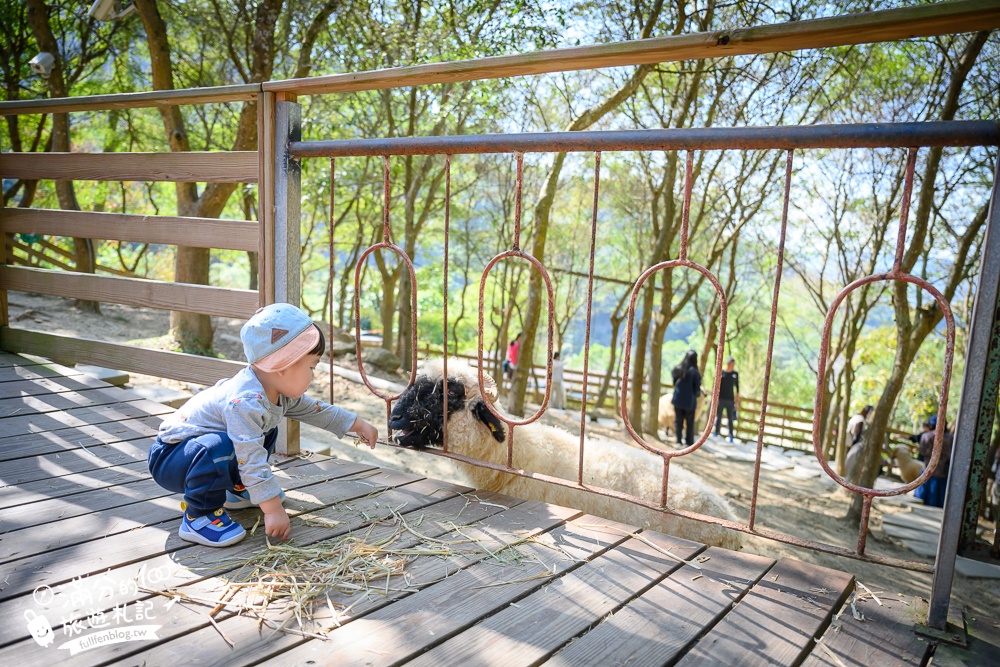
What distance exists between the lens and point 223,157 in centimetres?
338

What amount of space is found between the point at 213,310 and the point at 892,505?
39.8 ft

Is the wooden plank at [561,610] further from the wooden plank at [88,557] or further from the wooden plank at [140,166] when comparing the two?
the wooden plank at [140,166]

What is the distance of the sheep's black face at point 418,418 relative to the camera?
3.26 meters

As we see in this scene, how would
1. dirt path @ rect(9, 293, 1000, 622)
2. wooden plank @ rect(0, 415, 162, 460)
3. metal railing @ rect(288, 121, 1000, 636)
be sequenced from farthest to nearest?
dirt path @ rect(9, 293, 1000, 622)
wooden plank @ rect(0, 415, 162, 460)
metal railing @ rect(288, 121, 1000, 636)

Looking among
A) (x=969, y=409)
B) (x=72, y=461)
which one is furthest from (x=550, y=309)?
(x=72, y=461)

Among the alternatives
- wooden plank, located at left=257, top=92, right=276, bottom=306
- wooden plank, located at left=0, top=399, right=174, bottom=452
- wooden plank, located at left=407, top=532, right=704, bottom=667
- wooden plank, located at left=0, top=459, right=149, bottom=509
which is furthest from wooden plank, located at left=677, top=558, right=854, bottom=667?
wooden plank, located at left=0, top=399, right=174, bottom=452

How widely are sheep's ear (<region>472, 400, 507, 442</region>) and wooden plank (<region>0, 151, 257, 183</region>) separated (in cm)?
160

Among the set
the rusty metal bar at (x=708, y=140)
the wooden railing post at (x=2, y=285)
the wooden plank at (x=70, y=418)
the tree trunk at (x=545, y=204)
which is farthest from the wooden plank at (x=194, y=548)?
the tree trunk at (x=545, y=204)

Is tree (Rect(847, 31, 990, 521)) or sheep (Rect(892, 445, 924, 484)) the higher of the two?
tree (Rect(847, 31, 990, 521))

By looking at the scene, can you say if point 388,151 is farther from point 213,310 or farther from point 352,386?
point 352,386

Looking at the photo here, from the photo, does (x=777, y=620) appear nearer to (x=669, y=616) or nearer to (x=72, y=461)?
(x=669, y=616)

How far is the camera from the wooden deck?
1683 mm

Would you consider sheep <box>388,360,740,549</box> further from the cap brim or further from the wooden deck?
the cap brim

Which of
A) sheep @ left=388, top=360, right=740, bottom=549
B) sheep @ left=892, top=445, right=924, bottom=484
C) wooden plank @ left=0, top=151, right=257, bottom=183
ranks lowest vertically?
sheep @ left=892, top=445, right=924, bottom=484
